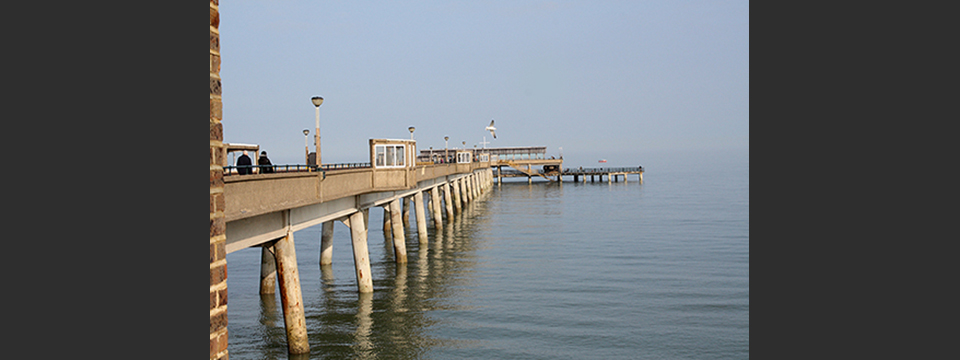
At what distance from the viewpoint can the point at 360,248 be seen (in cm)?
2077

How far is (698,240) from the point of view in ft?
122

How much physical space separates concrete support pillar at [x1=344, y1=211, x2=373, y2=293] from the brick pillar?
15.1 m

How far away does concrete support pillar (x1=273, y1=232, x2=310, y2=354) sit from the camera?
1454 centimetres

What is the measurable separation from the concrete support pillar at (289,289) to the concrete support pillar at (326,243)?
10817 millimetres

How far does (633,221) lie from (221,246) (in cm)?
4489

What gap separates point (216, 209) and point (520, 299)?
17.1 m

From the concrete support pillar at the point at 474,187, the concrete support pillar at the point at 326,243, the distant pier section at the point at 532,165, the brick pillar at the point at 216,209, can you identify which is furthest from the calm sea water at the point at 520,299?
the distant pier section at the point at 532,165

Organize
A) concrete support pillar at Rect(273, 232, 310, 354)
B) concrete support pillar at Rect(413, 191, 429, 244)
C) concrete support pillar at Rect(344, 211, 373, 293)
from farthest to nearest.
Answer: concrete support pillar at Rect(413, 191, 429, 244)
concrete support pillar at Rect(344, 211, 373, 293)
concrete support pillar at Rect(273, 232, 310, 354)

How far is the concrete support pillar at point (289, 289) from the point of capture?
14539mm

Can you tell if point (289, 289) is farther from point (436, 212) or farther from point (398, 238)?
point (436, 212)

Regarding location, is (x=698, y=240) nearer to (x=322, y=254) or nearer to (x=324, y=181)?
(x=322, y=254)

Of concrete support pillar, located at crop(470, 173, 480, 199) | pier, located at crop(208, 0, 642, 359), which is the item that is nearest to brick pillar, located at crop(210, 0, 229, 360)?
pier, located at crop(208, 0, 642, 359)

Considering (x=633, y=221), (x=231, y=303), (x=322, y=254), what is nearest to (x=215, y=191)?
(x=231, y=303)

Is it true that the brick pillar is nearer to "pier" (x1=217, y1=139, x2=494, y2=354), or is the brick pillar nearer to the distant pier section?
"pier" (x1=217, y1=139, x2=494, y2=354)
